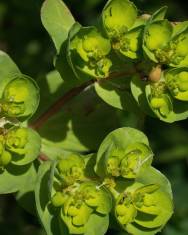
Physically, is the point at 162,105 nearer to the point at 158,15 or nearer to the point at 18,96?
the point at 158,15

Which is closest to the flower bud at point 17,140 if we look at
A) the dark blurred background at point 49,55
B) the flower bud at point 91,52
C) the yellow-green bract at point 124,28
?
the flower bud at point 91,52

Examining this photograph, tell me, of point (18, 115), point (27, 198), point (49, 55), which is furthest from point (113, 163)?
point (49, 55)

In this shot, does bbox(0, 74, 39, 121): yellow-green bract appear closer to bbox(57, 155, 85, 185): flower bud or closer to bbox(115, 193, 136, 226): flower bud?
bbox(57, 155, 85, 185): flower bud

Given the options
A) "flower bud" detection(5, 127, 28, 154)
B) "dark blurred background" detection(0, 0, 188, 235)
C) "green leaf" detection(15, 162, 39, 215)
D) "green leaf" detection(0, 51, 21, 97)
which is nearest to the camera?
"flower bud" detection(5, 127, 28, 154)

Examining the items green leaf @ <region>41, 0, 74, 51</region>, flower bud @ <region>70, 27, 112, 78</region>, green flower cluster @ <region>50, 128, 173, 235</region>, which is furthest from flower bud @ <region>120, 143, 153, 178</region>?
green leaf @ <region>41, 0, 74, 51</region>

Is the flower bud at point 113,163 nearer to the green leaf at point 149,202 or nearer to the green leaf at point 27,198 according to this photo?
the green leaf at point 149,202

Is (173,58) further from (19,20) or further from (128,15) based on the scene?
(19,20)
